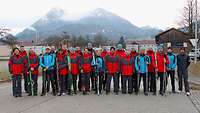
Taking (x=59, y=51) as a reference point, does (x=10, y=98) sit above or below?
below

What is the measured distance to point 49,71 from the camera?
15.2 m

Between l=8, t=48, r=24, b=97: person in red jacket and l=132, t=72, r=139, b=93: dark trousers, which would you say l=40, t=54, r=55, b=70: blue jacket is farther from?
l=132, t=72, r=139, b=93: dark trousers

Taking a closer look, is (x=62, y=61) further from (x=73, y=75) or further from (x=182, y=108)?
(x=182, y=108)

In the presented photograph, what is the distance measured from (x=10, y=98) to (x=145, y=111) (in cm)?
608

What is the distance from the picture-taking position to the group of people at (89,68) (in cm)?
1507

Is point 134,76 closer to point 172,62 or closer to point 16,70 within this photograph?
point 172,62

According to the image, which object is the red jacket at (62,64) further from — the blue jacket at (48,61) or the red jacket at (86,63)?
the red jacket at (86,63)

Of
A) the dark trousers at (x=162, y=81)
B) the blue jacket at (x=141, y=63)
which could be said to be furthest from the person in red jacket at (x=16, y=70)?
the dark trousers at (x=162, y=81)

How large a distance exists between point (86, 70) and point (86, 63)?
0.29 m

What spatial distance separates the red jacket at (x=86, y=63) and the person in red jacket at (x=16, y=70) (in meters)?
2.54

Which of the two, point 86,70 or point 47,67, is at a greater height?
point 47,67

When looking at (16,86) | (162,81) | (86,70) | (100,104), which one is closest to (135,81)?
(162,81)

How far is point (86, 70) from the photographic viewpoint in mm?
15477

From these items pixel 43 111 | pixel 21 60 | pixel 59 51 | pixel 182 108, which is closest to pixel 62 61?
pixel 59 51
